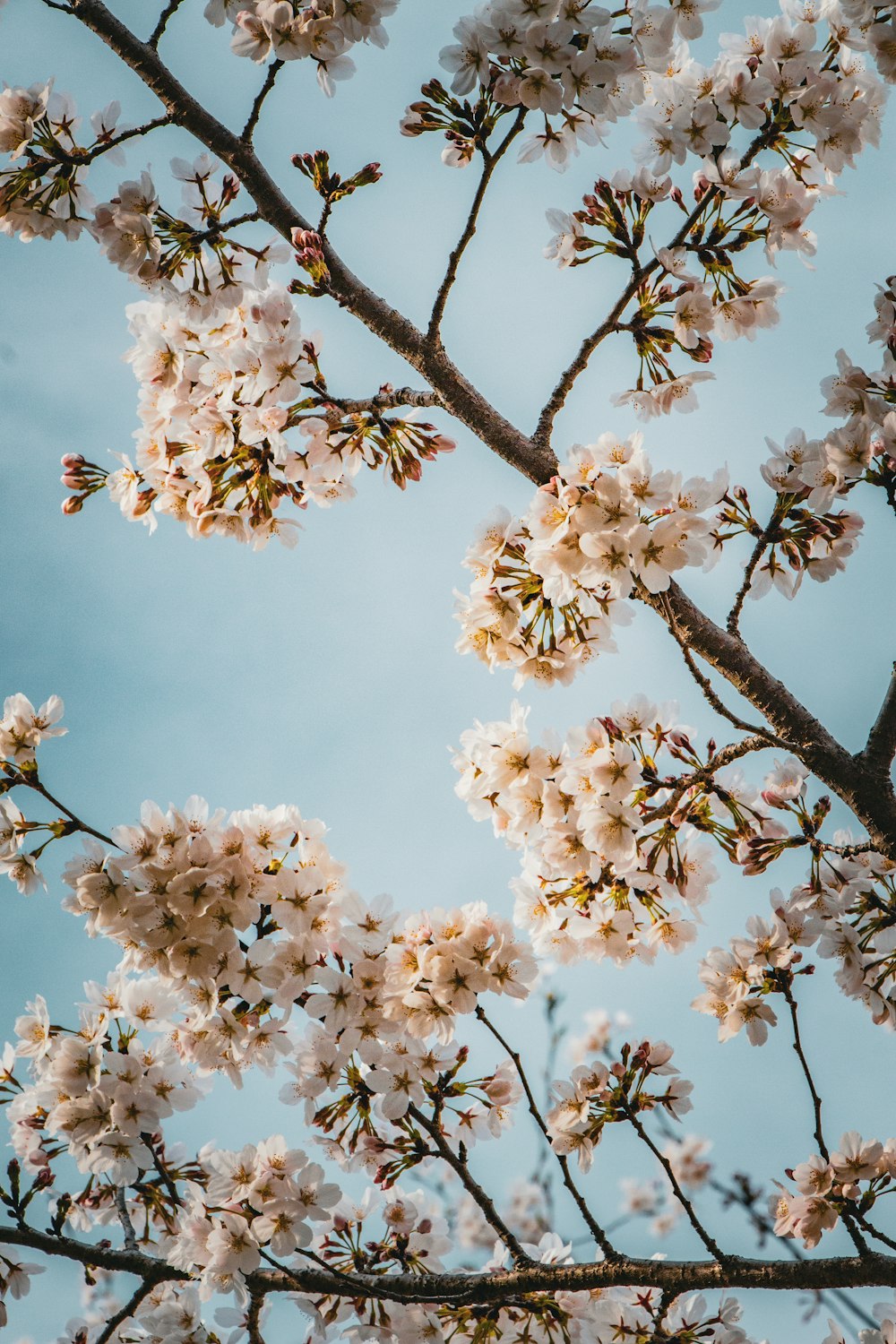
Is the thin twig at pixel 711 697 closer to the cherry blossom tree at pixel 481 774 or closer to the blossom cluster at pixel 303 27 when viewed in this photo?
the cherry blossom tree at pixel 481 774

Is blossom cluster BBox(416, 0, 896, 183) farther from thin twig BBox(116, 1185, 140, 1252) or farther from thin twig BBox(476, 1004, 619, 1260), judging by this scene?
thin twig BBox(116, 1185, 140, 1252)

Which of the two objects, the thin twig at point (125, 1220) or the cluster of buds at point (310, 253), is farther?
the thin twig at point (125, 1220)

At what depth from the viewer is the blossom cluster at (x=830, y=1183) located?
3252 mm

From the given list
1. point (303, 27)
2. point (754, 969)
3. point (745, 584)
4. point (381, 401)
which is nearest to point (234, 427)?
point (381, 401)

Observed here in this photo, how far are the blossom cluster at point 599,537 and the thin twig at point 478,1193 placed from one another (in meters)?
1.83

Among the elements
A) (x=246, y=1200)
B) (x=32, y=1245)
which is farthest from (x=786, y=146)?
(x=32, y=1245)

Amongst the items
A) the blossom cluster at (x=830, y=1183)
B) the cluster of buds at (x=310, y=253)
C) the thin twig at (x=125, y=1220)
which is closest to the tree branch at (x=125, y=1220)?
the thin twig at (x=125, y=1220)

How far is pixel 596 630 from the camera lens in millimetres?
3611

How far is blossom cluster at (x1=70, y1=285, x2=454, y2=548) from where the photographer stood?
12.0 ft

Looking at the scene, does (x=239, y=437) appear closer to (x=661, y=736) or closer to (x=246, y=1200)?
(x=661, y=736)

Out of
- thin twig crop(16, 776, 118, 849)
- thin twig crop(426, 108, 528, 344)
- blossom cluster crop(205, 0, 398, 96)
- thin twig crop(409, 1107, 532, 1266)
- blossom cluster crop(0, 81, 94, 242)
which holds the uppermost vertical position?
blossom cluster crop(0, 81, 94, 242)

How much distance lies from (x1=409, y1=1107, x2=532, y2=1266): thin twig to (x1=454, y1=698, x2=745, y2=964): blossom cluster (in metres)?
0.75

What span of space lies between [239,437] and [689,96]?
2.13 metres

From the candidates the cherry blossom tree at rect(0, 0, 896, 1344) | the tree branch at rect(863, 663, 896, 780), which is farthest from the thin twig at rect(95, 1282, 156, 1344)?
the tree branch at rect(863, 663, 896, 780)
